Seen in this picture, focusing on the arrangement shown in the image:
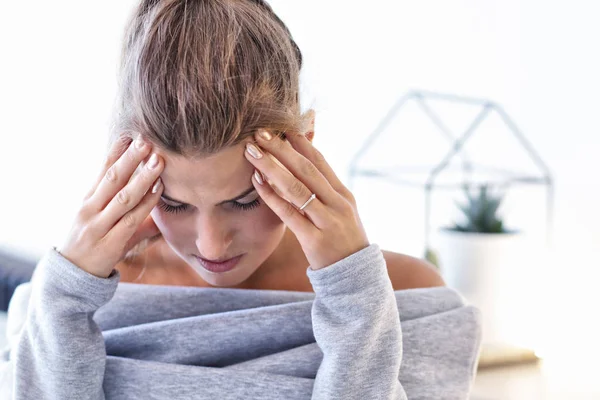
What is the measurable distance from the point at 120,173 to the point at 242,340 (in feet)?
1.05

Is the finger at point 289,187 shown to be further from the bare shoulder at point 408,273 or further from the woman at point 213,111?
the bare shoulder at point 408,273

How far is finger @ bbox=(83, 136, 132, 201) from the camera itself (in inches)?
41.8

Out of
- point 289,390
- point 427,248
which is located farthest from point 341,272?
point 427,248

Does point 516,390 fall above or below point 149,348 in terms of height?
below

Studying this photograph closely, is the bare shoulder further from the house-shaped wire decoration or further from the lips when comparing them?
the house-shaped wire decoration

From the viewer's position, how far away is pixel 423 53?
2.68 meters

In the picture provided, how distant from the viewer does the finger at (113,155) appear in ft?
3.48

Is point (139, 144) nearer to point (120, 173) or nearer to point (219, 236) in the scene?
point (120, 173)

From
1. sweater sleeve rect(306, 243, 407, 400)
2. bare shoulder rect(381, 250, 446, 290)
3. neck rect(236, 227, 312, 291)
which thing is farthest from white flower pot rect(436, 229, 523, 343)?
sweater sleeve rect(306, 243, 407, 400)

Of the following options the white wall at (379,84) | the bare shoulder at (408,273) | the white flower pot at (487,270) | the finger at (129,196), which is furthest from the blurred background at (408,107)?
the finger at (129,196)

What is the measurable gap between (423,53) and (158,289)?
1705 millimetres

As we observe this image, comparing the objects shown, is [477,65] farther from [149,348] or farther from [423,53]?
[149,348]

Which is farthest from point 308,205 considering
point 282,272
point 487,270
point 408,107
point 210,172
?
point 408,107

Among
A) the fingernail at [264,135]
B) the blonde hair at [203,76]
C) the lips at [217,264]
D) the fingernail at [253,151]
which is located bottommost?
the lips at [217,264]
